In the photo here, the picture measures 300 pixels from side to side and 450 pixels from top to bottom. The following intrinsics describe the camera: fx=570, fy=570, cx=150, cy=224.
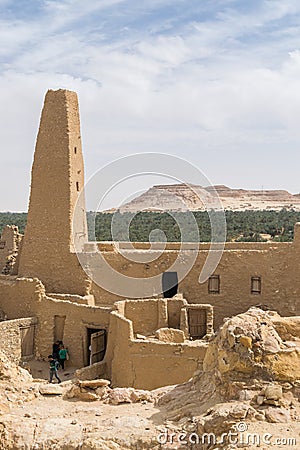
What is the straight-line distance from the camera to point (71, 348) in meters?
17.9

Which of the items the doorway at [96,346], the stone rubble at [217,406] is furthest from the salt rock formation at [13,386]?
the doorway at [96,346]

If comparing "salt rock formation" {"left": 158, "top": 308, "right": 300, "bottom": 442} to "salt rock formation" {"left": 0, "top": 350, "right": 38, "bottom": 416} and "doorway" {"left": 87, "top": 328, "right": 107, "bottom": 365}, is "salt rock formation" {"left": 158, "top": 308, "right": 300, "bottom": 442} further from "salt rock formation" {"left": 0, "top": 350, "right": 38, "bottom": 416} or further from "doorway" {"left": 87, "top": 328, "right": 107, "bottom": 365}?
"doorway" {"left": 87, "top": 328, "right": 107, "bottom": 365}

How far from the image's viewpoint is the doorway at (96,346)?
1689 cm

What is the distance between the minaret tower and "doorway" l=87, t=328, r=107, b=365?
2.83 metres

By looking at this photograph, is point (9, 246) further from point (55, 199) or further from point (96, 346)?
point (96, 346)

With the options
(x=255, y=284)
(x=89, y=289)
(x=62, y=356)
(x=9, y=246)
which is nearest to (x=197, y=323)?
(x=255, y=284)

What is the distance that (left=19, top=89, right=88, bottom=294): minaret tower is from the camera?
66.0 ft

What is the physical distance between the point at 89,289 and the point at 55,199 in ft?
11.3

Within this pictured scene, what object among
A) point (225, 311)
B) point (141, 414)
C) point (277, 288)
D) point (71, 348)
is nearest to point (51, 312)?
point (71, 348)

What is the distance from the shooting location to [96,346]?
671 inches

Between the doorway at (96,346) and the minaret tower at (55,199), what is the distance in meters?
2.83

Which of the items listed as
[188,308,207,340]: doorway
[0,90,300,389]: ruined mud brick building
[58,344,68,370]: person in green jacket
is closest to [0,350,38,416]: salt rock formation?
[0,90,300,389]: ruined mud brick building

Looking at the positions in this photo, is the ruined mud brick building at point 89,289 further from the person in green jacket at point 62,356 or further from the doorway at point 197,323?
the person in green jacket at point 62,356

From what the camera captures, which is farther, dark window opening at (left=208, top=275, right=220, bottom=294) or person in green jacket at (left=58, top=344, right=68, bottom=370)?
dark window opening at (left=208, top=275, right=220, bottom=294)
